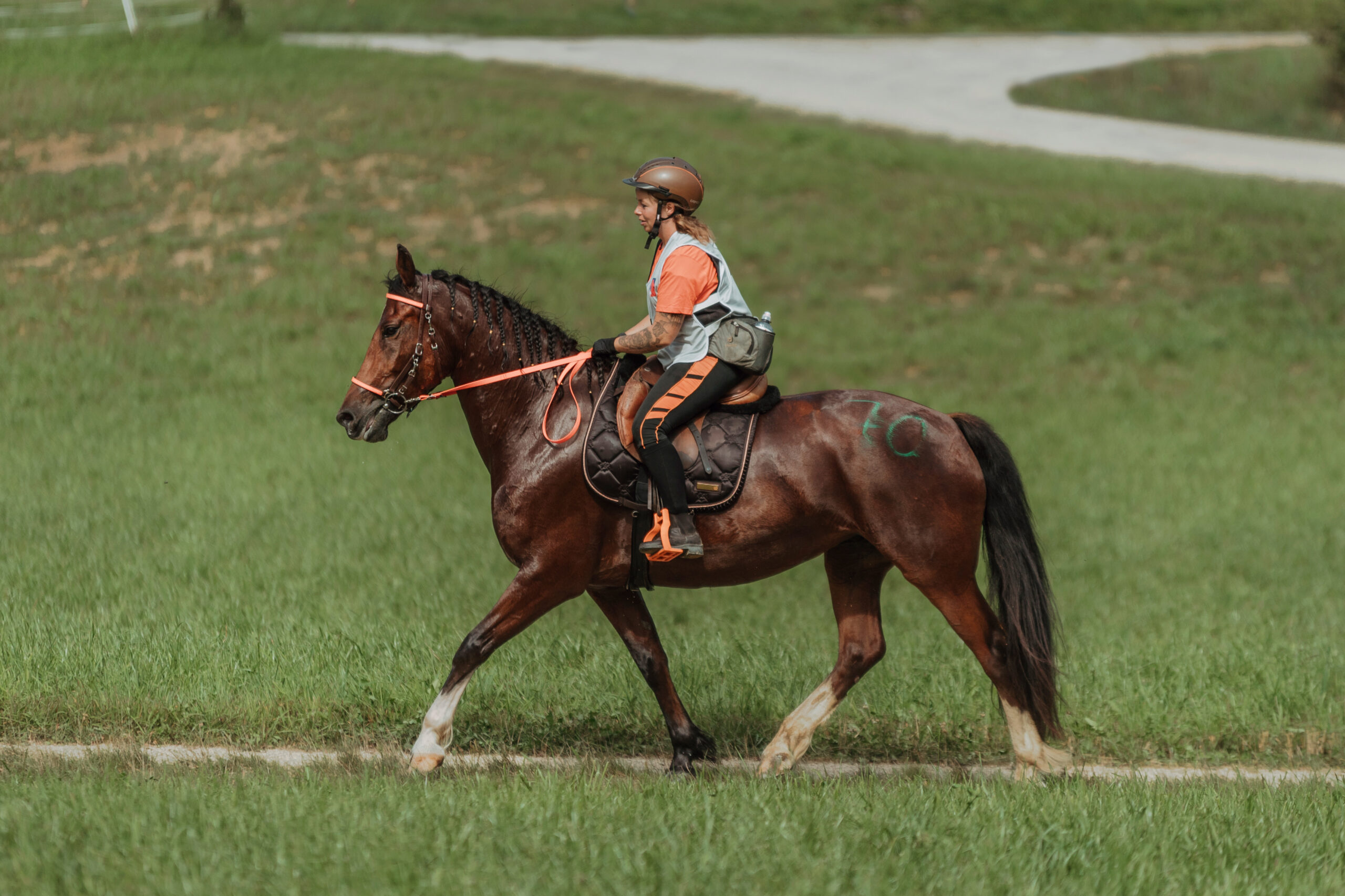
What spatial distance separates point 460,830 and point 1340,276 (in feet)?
57.8

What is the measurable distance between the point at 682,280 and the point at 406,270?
1.47m

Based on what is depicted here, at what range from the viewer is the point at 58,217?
17.8 m

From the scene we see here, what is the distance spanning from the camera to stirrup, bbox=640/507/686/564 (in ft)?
20.9

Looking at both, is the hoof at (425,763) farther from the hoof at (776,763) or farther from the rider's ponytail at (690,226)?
the rider's ponytail at (690,226)

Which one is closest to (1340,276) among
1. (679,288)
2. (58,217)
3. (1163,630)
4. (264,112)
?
(1163,630)

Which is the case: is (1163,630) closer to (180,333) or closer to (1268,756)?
(1268,756)

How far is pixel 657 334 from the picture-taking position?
6.34 m

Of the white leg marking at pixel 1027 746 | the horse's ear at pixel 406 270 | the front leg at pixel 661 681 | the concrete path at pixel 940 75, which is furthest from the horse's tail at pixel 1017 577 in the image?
the concrete path at pixel 940 75

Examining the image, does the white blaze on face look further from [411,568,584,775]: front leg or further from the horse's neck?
the horse's neck

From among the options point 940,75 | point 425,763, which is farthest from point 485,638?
point 940,75

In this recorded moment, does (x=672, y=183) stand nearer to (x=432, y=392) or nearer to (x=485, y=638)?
(x=432, y=392)

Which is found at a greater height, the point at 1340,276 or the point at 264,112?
the point at 264,112

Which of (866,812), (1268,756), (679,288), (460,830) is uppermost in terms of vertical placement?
(679,288)

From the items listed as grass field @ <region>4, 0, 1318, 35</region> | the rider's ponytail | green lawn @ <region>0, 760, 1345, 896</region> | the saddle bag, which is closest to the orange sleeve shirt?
the rider's ponytail
